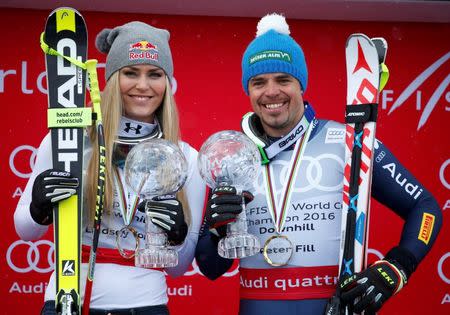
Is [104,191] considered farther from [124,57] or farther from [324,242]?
[324,242]

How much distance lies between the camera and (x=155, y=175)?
3055 millimetres

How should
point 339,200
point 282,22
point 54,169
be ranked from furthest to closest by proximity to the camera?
point 282,22 → point 339,200 → point 54,169

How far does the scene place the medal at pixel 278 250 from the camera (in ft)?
10.8

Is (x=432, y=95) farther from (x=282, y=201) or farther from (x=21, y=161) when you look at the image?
(x=21, y=161)

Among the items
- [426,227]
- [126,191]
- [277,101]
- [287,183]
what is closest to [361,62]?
[277,101]

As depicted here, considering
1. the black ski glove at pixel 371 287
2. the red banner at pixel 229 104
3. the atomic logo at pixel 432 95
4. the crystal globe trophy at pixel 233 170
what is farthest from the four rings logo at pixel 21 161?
the black ski glove at pixel 371 287

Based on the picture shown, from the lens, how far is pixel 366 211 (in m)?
3.25

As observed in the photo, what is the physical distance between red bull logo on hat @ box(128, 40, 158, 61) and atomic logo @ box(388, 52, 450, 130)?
2042 mm

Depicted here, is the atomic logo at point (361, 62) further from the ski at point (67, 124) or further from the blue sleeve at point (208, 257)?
the ski at point (67, 124)

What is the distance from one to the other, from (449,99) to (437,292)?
45.0 inches

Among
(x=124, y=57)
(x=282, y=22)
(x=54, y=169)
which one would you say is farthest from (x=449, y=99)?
(x=54, y=169)

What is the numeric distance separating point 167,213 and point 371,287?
0.78m

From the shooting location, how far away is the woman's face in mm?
3373

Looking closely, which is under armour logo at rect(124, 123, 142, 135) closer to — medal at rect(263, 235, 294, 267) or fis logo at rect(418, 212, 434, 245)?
medal at rect(263, 235, 294, 267)
